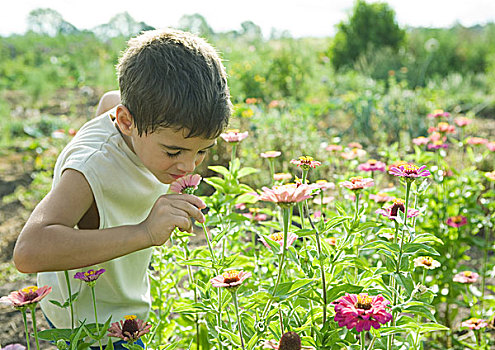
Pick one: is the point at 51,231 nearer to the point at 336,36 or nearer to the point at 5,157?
the point at 5,157

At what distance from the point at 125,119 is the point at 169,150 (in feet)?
0.54

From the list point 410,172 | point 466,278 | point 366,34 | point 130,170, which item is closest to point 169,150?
point 130,170

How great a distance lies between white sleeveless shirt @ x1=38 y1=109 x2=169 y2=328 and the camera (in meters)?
1.28

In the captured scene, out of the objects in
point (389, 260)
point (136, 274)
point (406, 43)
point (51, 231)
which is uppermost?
point (406, 43)

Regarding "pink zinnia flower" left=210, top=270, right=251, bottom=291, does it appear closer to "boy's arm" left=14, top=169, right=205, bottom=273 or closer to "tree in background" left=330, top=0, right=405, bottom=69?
"boy's arm" left=14, top=169, right=205, bottom=273

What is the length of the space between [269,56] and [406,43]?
12.7 ft

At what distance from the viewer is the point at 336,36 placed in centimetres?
1012

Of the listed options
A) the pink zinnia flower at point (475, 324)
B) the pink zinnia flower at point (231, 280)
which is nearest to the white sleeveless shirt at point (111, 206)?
the pink zinnia flower at point (231, 280)

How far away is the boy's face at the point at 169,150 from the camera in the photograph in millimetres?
1204

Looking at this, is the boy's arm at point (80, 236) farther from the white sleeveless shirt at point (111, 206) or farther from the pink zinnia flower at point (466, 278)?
the pink zinnia flower at point (466, 278)

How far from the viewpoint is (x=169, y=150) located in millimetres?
1221

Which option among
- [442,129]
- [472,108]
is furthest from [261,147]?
[472,108]

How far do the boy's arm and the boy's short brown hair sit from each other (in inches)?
8.5

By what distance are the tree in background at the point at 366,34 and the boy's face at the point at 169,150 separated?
9128 mm
